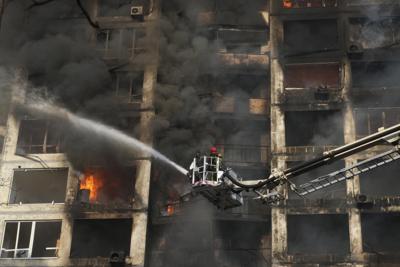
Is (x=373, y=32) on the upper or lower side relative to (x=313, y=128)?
upper

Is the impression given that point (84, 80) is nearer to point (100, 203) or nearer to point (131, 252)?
point (100, 203)

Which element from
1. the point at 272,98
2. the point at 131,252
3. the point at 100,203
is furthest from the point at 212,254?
the point at 272,98

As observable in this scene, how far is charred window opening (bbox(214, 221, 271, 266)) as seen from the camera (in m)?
31.6

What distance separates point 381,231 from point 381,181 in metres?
2.58

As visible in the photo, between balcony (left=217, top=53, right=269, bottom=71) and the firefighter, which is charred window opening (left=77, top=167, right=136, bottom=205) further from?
the firefighter

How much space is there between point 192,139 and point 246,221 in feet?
17.7

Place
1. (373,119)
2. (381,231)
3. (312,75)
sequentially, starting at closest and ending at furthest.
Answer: (381,231)
(373,119)
(312,75)

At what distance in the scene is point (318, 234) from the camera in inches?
1236

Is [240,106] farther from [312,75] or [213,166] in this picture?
[213,166]

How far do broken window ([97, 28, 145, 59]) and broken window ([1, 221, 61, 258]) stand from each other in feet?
33.1

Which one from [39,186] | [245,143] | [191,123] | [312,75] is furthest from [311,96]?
[39,186]

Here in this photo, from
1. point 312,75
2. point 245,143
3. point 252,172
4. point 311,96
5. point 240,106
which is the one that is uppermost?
point 312,75

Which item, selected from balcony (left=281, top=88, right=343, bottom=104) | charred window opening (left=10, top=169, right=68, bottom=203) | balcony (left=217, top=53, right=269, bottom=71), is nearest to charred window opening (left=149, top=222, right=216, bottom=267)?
charred window opening (left=10, top=169, right=68, bottom=203)

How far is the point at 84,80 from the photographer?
34406mm
